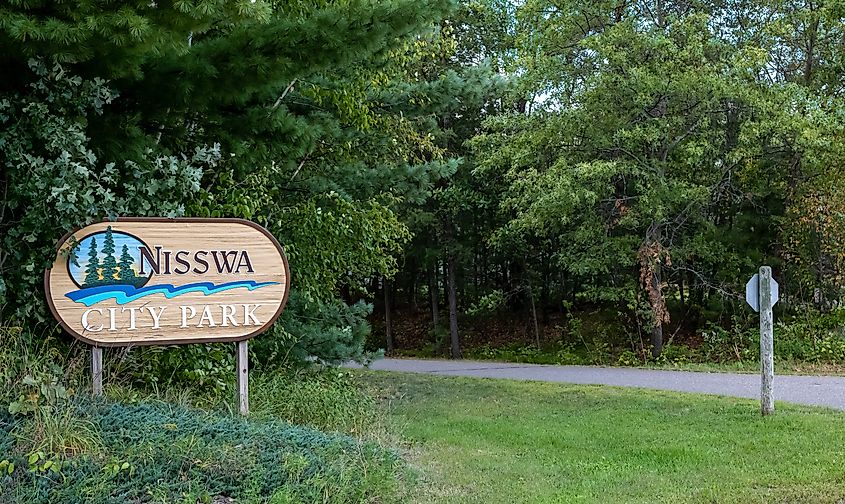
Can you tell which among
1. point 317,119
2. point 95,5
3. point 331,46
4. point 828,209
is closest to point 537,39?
point 828,209

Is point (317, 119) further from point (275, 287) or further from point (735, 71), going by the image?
point (735, 71)

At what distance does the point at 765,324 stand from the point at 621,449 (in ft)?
8.77

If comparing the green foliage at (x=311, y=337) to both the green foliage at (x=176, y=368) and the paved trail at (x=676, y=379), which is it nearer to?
the green foliage at (x=176, y=368)

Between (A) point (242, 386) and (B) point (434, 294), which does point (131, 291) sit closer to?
(A) point (242, 386)

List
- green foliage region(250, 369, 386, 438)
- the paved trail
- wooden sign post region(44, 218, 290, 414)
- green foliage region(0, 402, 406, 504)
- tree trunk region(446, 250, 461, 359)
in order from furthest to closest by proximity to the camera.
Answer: tree trunk region(446, 250, 461, 359), the paved trail, green foliage region(250, 369, 386, 438), wooden sign post region(44, 218, 290, 414), green foliage region(0, 402, 406, 504)

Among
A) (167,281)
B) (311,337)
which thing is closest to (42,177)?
(167,281)

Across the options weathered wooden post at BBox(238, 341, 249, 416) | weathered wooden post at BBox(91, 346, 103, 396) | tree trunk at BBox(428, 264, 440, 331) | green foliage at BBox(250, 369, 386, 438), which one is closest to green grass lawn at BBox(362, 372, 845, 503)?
green foliage at BBox(250, 369, 386, 438)

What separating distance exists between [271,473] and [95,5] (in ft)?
9.95

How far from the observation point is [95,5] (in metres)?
4.43

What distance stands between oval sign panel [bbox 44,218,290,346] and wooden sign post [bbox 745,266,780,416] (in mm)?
5172

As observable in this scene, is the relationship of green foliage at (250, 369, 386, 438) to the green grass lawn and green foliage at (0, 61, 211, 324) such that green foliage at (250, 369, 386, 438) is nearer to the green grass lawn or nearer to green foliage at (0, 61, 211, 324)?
the green grass lawn

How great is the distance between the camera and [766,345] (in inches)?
A: 307

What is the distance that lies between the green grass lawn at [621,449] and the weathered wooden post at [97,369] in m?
2.44

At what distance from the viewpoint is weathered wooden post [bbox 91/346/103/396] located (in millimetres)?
5203
